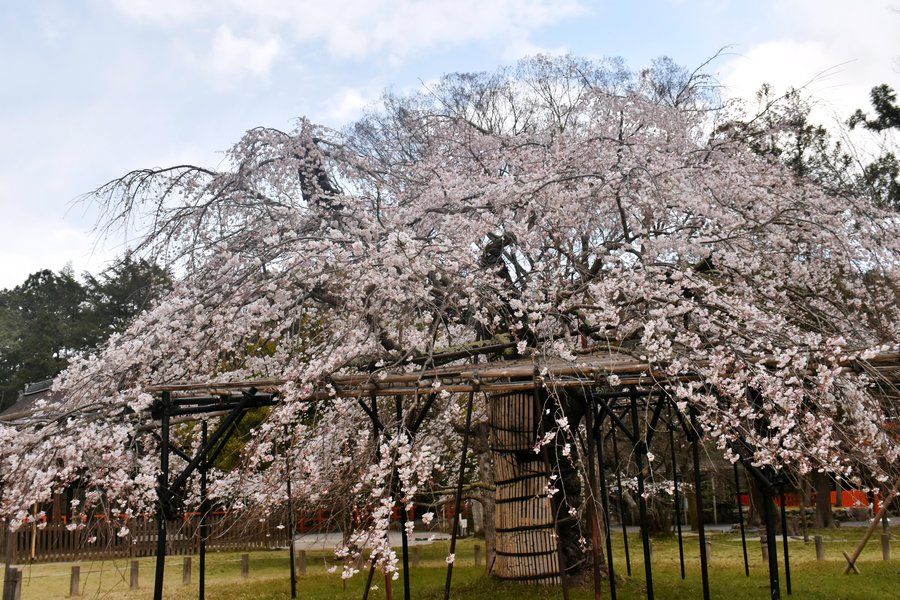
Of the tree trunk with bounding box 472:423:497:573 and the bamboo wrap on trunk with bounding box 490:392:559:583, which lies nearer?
the bamboo wrap on trunk with bounding box 490:392:559:583

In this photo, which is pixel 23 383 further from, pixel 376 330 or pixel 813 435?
pixel 813 435

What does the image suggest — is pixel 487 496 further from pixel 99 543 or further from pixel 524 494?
pixel 99 543

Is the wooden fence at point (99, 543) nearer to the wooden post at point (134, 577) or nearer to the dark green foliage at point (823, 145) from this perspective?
the wooden post at point (134, 577)

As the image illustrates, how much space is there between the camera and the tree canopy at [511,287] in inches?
249

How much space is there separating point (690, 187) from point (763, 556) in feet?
25.1

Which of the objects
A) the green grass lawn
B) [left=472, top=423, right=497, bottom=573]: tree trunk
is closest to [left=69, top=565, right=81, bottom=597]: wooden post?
the green grass lawn

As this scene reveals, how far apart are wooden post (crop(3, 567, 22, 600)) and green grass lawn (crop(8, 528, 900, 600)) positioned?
975 millimetres

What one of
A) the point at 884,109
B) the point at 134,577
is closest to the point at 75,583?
the point at 134,577

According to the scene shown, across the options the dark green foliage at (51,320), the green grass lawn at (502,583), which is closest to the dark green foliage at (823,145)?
the green grass lawn at (502,583)

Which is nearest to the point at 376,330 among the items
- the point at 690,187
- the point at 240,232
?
the point at 240,232

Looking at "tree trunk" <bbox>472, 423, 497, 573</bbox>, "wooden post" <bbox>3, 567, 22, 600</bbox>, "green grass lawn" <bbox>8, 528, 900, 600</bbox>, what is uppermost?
"tree trunk" <bbox>472, 423, 497, 573</bbox>

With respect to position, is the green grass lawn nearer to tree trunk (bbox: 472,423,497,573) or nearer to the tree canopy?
tree trunk (bbox: 472,423,497,573)

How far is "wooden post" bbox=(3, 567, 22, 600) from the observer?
9336mm

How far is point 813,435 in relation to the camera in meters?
6.57
